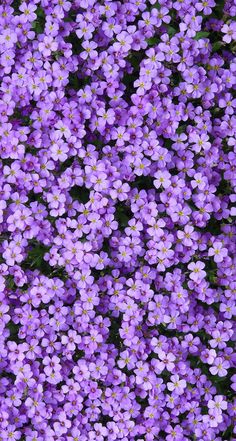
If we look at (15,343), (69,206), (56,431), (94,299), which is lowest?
(56,431)

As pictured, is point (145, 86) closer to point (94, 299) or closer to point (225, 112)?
point (225, 112)

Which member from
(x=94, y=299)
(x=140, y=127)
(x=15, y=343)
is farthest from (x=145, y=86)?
(x=15, y=343)

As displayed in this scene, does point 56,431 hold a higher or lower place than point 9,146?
lower

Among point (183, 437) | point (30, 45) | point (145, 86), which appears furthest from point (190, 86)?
point (183, 437)

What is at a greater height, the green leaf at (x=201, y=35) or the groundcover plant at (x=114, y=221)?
the green leaf at (x=201, y=35)

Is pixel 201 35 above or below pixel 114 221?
above

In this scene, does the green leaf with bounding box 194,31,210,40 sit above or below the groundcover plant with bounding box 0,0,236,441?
above
